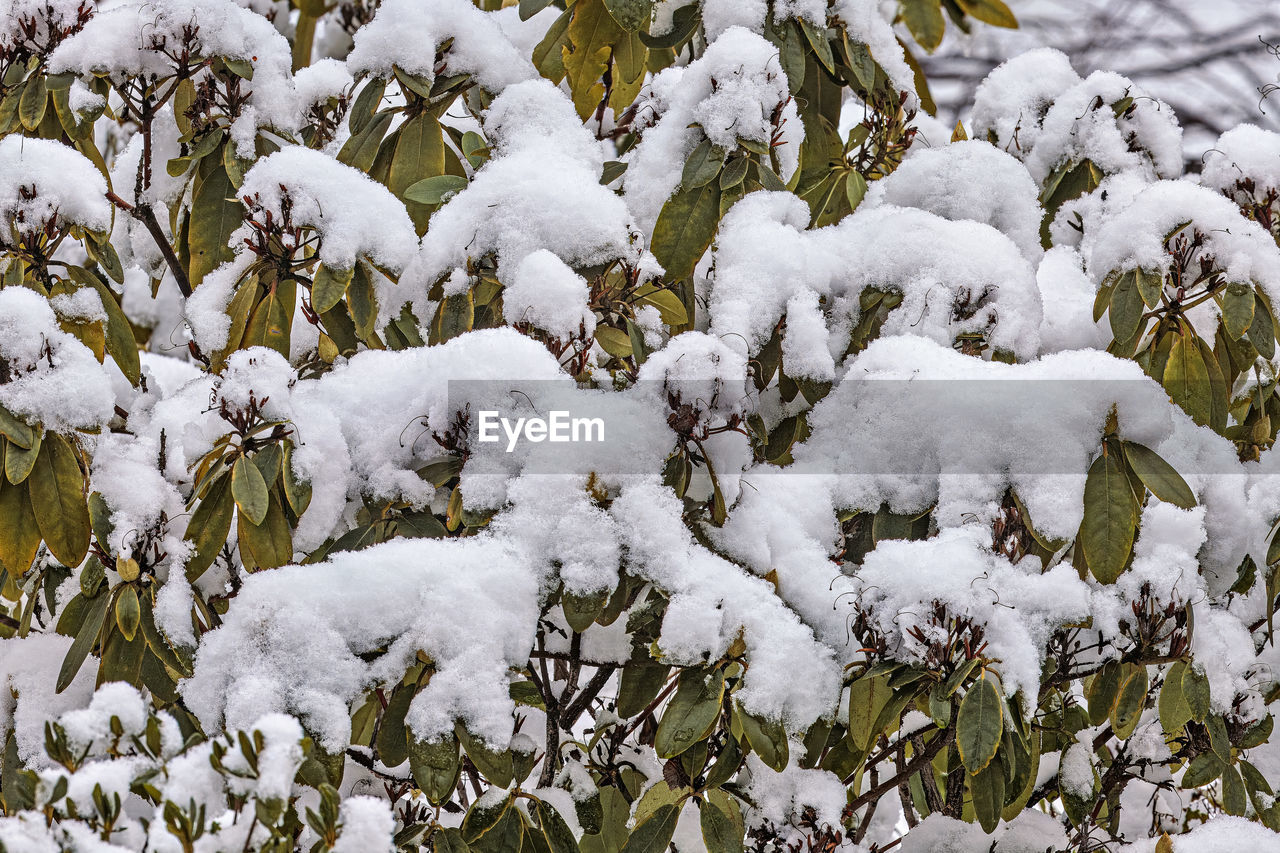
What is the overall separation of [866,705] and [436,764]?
506 millimetres

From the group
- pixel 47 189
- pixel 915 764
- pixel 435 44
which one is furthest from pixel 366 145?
pixel 915 764

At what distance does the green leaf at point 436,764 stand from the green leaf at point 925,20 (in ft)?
3.98

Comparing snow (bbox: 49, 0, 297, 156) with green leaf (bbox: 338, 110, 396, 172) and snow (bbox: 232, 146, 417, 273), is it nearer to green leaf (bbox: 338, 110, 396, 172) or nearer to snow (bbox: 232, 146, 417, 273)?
green leaf (bbox: 338, 110, 396, 172)

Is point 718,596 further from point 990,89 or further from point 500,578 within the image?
point 990,89

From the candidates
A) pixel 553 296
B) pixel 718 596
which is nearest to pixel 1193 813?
pixel 718 596

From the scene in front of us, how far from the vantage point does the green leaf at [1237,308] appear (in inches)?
57.4

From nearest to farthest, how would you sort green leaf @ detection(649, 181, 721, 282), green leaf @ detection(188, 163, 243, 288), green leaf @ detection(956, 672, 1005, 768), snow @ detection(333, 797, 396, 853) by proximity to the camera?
snow @ detection(333, 797, 396, 853) < green leaf @ detection(956, 672, 1005, 768) < green leaf @ detection(649, 181, 721, 282) < green leaf @ detection(188, 163, 243, 288)

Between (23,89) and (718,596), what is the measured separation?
1.34m

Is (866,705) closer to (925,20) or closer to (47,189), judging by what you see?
(925,20)

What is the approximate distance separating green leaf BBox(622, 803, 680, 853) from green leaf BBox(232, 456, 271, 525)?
0.61 meters

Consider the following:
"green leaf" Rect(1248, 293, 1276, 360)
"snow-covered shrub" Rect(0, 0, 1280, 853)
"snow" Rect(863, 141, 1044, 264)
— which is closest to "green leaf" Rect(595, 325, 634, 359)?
"snow-covered shrub" Rect(0, 0, 1280, 853)

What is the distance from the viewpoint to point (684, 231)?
1.63 meters

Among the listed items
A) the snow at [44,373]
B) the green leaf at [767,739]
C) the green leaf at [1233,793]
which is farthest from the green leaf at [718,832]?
the snow at [44,373]

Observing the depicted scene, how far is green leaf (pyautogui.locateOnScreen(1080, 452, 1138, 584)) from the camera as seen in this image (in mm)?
1382
